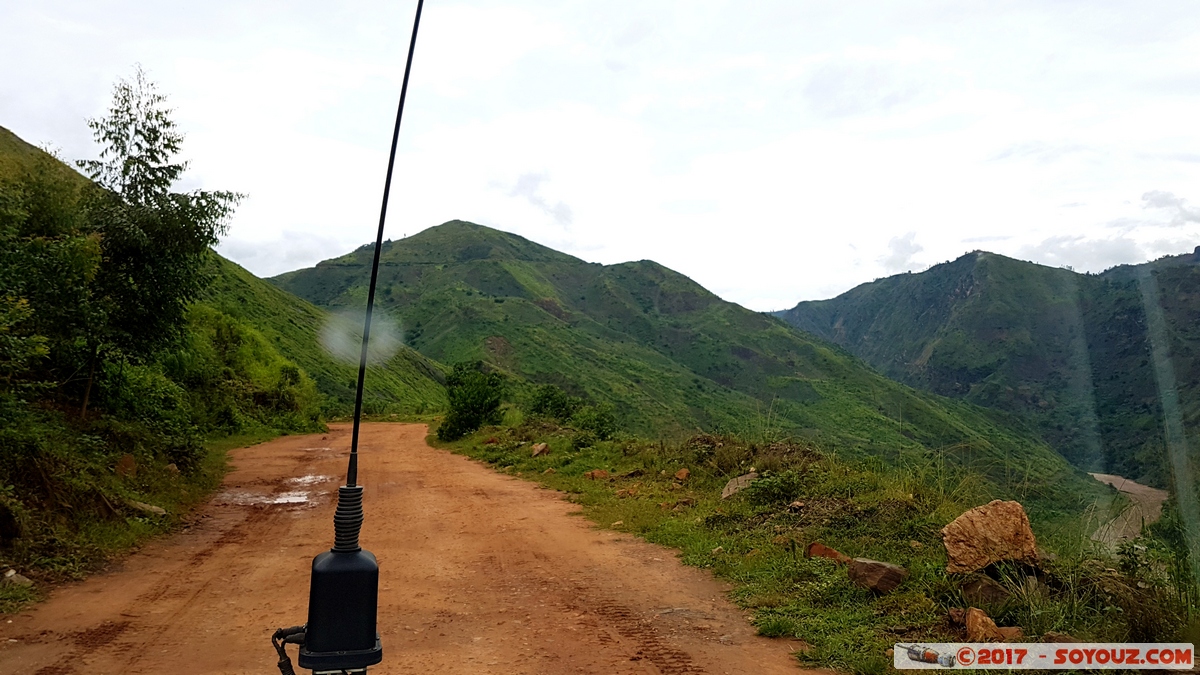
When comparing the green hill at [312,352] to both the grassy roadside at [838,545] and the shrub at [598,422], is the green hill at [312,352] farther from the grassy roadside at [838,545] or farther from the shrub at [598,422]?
the grassy roadside at [838,545]

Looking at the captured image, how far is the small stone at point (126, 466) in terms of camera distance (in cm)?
1022

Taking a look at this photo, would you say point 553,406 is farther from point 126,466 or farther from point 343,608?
point 343,608

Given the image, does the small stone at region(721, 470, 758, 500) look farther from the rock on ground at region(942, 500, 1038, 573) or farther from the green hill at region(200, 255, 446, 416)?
the green hill at region(200, 255, 446, 416)

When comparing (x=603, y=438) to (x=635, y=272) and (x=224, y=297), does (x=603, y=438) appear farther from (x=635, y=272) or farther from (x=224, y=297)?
(x=635, y=272)

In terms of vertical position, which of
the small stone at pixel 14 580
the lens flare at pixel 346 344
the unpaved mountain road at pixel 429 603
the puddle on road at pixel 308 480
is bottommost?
the puddle on road at pixel 308 480

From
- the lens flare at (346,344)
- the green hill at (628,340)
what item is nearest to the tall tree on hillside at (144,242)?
the lens flare at (346,344)

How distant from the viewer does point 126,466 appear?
411 inches

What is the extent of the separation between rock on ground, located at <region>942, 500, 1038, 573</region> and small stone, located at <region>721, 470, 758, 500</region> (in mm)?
4283

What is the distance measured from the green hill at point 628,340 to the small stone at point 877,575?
45.2 meters

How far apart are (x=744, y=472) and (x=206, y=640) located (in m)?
8.50

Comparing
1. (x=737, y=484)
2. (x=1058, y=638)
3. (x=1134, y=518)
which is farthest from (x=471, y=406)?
(x=1058, y=638)

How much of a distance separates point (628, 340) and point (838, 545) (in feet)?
388

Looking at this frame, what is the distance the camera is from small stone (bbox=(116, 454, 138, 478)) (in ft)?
33.5

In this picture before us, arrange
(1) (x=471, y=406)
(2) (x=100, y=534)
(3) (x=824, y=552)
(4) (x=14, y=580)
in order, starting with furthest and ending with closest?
(1) (x=471, y=406) → (2) (x=100, y=534) → (3) (x=824, y=552) → (4) (x=14, y=580)
